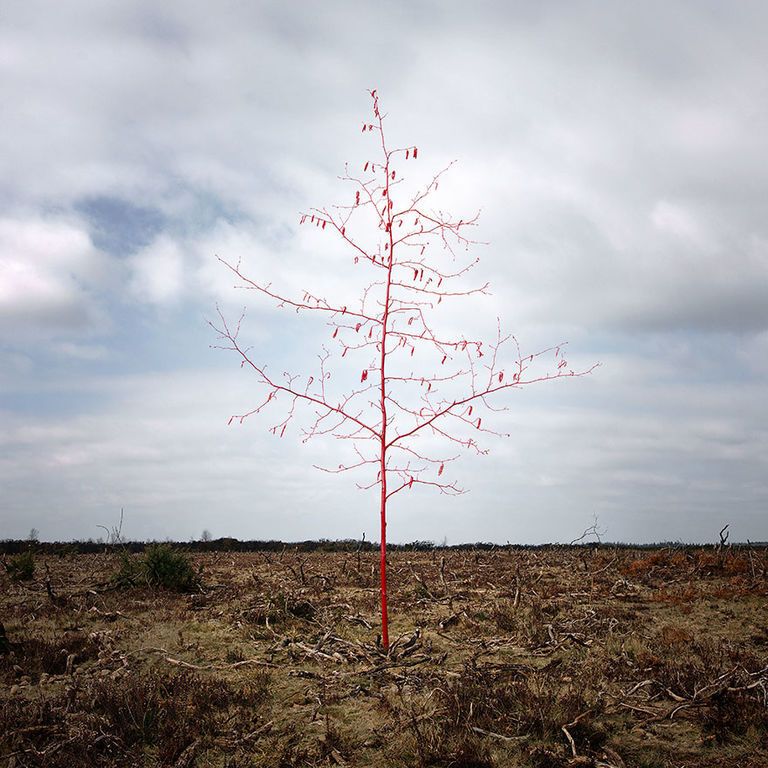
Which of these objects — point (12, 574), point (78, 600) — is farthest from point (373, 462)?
point (12, 574)

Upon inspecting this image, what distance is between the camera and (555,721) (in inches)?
263

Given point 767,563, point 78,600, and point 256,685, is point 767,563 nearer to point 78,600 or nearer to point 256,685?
point 256,685

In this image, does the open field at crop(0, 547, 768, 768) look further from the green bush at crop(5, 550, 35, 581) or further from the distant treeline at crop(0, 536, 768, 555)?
the distant treeline at crop(0, 536, 768, 555)

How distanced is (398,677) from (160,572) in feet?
32.6

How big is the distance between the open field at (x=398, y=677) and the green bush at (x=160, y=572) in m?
1.03

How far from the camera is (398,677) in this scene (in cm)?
841

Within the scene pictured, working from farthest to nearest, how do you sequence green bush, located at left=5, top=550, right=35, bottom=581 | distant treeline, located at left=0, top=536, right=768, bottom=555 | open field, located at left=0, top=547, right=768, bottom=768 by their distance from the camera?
distant treeline, located at left=0, top=536, right=768, bottom=555
green bush, located at left=5, top=550, right=35, bottom=581
open field, located at left=0, top=547, right=768, bottom=768

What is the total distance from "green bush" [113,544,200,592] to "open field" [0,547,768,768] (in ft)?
3.39

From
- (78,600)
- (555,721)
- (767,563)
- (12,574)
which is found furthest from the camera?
(12,574)

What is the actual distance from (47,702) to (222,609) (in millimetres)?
5568

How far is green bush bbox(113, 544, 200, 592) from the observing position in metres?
16.2

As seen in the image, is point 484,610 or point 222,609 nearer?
point 484,610

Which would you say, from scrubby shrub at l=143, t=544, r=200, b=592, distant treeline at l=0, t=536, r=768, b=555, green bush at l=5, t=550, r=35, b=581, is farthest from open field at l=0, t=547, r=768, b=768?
distant treeline at l=0, t=536, r=768, b=555

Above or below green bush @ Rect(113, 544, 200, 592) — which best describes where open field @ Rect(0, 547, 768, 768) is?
below
